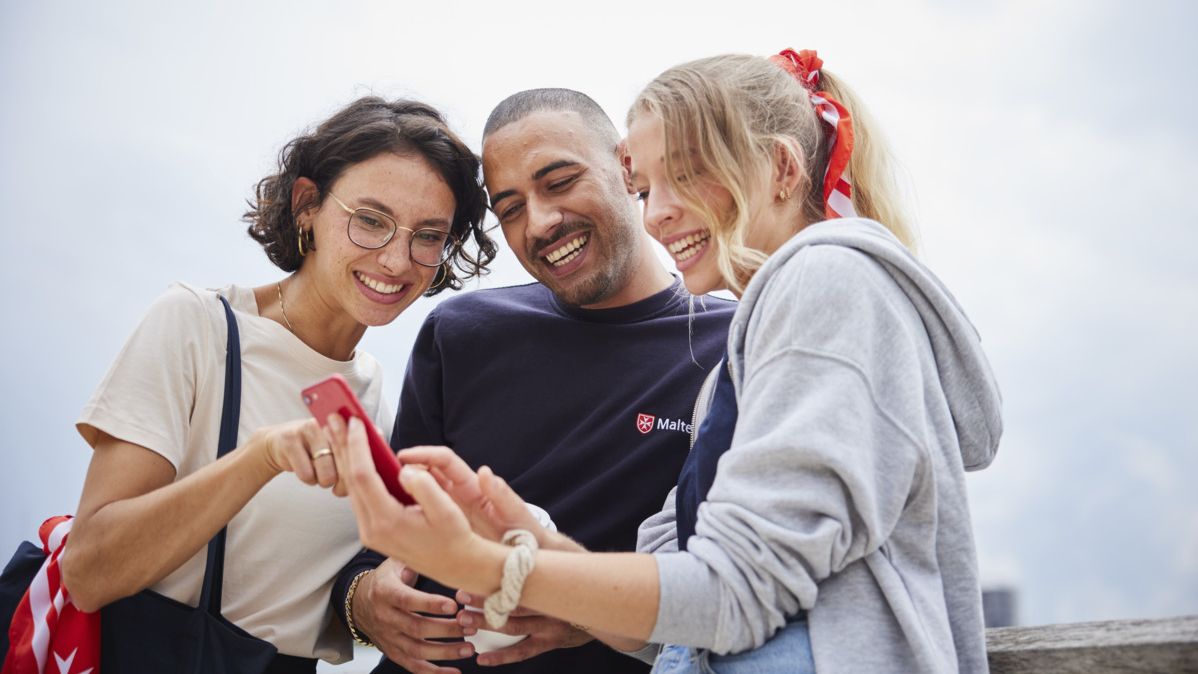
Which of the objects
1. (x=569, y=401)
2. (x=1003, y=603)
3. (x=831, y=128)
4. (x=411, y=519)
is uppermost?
(x=831, y=128)

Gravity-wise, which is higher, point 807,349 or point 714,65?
point 714,65

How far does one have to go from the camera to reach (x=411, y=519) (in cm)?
135

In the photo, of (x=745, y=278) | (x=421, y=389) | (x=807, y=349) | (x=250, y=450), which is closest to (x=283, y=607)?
(x=250, y=450)

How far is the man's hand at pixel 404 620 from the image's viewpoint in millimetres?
2287

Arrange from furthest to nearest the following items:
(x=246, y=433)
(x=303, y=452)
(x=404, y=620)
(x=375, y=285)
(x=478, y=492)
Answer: (x=375, y=285) < (x=246, y=433) < (x=404, y=620) < (x=303, y=452) < (x=478, y=492)

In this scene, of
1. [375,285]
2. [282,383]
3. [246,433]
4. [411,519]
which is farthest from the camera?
[375,285]

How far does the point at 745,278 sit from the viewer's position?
1.95m

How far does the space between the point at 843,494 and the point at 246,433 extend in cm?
164

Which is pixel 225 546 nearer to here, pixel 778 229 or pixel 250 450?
pixel 250 450

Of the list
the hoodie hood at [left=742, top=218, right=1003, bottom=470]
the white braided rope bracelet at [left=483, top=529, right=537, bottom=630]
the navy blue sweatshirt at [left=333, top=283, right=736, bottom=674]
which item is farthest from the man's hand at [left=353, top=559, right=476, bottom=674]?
the hoodie hood at [left=742, top=218, right=1003, bottom=470]

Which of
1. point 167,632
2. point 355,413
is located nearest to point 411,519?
point 355,413

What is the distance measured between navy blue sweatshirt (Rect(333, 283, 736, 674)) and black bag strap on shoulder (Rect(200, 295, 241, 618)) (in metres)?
0.33

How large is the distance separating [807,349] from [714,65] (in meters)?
0.79

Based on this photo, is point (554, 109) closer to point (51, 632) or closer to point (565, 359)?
point (565, 359)
